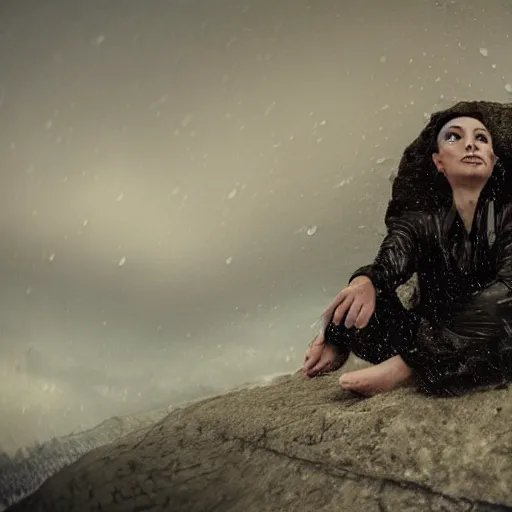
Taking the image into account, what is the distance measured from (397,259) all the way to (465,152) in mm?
376

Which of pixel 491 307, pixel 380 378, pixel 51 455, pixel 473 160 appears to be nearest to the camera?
pixel 491 307

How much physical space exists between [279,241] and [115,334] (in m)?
0.74

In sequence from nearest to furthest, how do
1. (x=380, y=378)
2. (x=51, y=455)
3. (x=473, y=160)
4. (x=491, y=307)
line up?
1. (x=491, y=307)
2. (x=380, y=378)
3. (x=473, y=160)
4. (x=51, y=455)

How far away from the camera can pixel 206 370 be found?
8.64ft

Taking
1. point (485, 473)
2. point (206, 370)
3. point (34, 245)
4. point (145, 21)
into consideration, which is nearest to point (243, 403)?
point (206, 370)

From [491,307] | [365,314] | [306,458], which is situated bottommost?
[306,458]

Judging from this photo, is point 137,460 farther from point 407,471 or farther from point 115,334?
point 407,471

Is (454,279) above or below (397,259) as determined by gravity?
below

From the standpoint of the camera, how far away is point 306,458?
6.20ft

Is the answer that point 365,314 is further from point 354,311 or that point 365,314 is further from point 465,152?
point 465,152

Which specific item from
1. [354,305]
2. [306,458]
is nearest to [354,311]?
[354,305]

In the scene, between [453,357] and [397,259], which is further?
[397,259]

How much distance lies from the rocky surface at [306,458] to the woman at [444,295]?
0.07m

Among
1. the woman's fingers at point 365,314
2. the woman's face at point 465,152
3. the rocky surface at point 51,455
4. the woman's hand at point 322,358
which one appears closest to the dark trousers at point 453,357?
the woman's fingers at point 365,314
